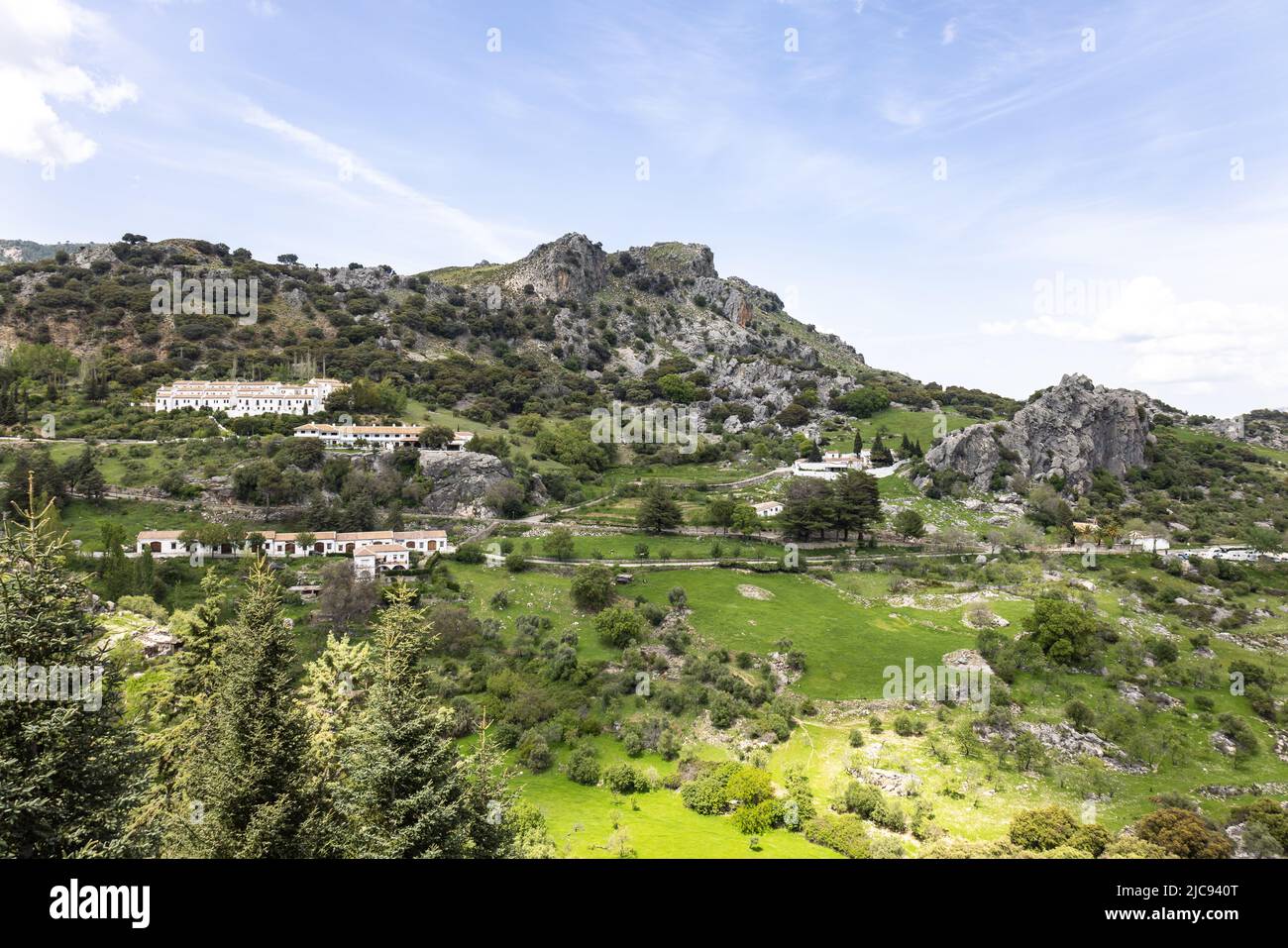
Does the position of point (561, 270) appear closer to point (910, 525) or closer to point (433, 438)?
point (433, 438)

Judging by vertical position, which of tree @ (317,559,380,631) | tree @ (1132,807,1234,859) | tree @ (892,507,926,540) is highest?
tree @ (892,507,926,540)

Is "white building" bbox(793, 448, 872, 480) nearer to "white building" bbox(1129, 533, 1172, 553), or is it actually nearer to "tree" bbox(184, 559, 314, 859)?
"white building" bbox(1129, 533, 1172, 553)

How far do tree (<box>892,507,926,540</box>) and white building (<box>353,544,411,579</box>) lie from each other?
5172 cm

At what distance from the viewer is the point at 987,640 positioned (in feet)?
143

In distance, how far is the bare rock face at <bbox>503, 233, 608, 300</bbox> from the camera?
168500 millimetres

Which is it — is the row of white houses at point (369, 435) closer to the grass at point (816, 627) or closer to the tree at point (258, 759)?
the grass at point (816, 627)

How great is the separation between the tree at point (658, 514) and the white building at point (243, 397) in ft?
168

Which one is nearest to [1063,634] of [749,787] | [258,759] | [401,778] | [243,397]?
[749,787]

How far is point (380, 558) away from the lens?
56500 mm

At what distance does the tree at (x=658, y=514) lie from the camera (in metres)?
67.7

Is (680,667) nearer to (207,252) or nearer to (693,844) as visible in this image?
(693,844)

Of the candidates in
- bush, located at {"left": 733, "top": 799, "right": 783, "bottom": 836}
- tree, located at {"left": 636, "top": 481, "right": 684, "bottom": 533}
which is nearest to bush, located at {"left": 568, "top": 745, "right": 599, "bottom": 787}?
bush, located at {"left": 733, "top": 799, "right": 783, "bottom": 836}

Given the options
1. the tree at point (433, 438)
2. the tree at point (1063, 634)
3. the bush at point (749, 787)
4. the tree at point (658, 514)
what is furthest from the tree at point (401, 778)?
the tree at point (433, 438)

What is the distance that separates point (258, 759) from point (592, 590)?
118ft
